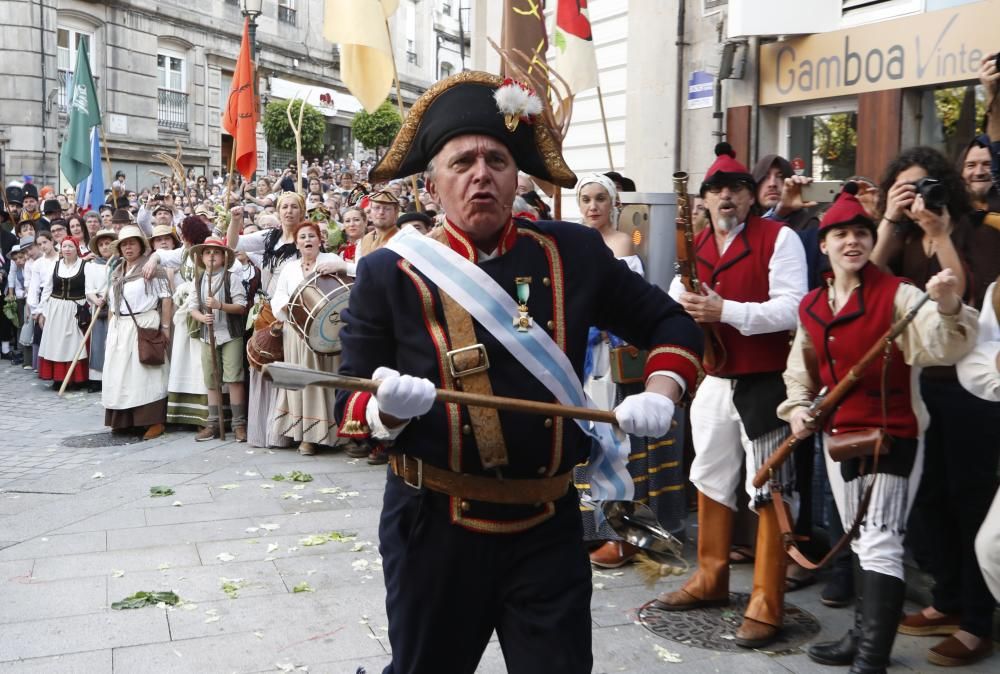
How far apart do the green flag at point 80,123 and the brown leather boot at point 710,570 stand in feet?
40.6

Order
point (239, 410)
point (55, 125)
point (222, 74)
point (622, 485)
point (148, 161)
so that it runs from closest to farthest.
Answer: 1. point (622, 485)
2. point (239, 410)
3. point (55, 125)
4. point (148, 161)
5. point (222, 74)

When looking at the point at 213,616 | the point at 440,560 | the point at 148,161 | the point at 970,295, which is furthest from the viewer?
the point at 148,161

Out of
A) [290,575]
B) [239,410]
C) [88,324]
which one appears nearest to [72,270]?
[88,324]

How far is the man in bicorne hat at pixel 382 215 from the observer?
28.0 feet

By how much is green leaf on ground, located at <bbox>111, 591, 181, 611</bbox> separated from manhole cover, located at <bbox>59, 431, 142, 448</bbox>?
471cm

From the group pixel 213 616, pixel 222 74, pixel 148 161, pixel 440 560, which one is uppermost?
pixel 222 74

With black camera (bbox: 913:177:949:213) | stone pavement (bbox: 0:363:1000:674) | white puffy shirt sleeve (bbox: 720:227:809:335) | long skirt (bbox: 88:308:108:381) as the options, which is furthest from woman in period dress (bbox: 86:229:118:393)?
black camera (bbox: 913:177:949:213)

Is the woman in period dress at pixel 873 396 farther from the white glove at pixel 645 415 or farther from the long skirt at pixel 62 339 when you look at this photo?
the long skirt at pixel 62 339

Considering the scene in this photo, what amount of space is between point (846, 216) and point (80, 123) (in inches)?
515

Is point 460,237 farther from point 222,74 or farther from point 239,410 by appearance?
point 222,74

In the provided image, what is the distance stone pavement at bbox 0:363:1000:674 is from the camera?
459cm

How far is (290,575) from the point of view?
571cm

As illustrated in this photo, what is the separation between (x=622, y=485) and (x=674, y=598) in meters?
2.37

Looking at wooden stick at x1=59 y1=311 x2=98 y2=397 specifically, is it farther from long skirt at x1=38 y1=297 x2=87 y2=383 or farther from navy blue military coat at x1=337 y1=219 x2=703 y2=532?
navy blue military coat at x1=337 y1=219 x2=703 y2=532
